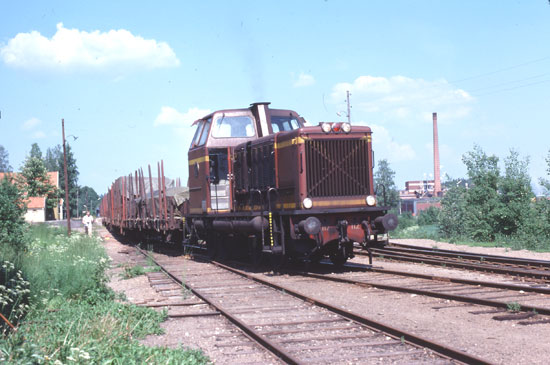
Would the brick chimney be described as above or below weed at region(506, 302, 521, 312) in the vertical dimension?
above

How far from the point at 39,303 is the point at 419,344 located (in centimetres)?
513

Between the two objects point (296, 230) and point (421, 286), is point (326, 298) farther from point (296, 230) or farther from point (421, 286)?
point (296, 230)

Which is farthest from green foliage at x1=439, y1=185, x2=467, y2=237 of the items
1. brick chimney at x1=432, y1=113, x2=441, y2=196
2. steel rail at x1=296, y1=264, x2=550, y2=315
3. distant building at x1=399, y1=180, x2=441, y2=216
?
distant building at x1=399, y1=180, x2=441, y2=216

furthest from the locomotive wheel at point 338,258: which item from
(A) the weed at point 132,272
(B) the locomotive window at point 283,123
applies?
(A) the weed at point 132,272

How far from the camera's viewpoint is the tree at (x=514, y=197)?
23.8 m

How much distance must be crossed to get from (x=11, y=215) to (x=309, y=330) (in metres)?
11.0

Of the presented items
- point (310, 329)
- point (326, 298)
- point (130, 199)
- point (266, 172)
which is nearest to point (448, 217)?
point (130, 199)

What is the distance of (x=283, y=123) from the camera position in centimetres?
1429

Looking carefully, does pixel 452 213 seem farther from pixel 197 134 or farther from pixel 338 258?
pixel 338 258

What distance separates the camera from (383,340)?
5.81 metres

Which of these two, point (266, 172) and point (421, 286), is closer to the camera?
point (421, 286)

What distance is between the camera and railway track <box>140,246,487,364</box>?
5.20 meters

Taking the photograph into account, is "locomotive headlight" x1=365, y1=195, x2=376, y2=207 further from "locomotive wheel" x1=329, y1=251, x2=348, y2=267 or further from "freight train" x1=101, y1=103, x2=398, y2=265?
"locomotive wheel" x1=329, y1=251, x2=348, y2=267

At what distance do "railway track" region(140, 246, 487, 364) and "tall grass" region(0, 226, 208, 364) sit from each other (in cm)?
98
